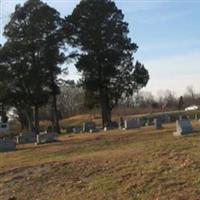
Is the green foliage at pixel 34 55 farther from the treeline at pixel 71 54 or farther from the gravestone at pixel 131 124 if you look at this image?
the gravestone at pixel 131 124

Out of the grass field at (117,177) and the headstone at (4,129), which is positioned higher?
the headstone at (4,129)

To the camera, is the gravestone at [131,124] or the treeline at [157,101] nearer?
the gravestone at [131,124]

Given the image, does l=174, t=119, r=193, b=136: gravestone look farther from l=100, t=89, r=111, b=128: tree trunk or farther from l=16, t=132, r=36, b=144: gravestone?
l=100, t=89, r=111, b=128: tree trunk

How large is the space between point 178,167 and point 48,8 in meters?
45.7

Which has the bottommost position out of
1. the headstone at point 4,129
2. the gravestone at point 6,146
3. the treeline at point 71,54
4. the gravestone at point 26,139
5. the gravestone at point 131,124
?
the gravestone at point 6,146

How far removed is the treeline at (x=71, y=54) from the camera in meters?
55.0

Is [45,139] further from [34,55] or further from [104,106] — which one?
[34,55]

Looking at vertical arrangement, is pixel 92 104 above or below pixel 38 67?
below

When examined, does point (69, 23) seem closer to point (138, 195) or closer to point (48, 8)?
point (48, 8)

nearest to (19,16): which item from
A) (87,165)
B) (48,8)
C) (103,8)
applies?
(48,8)

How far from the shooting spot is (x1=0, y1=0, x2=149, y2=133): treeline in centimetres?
5497

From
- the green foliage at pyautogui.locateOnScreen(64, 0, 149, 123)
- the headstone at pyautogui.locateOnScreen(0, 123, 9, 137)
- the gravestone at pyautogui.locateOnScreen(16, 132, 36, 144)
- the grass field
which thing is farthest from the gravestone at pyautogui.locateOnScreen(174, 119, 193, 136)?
the headstone at pyautogui.locateOnScreen(0, 123, 9, 137)

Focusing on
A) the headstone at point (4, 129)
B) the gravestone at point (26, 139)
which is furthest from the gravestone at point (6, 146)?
the headstone at point (4, 129)

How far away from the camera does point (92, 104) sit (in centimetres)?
5762
